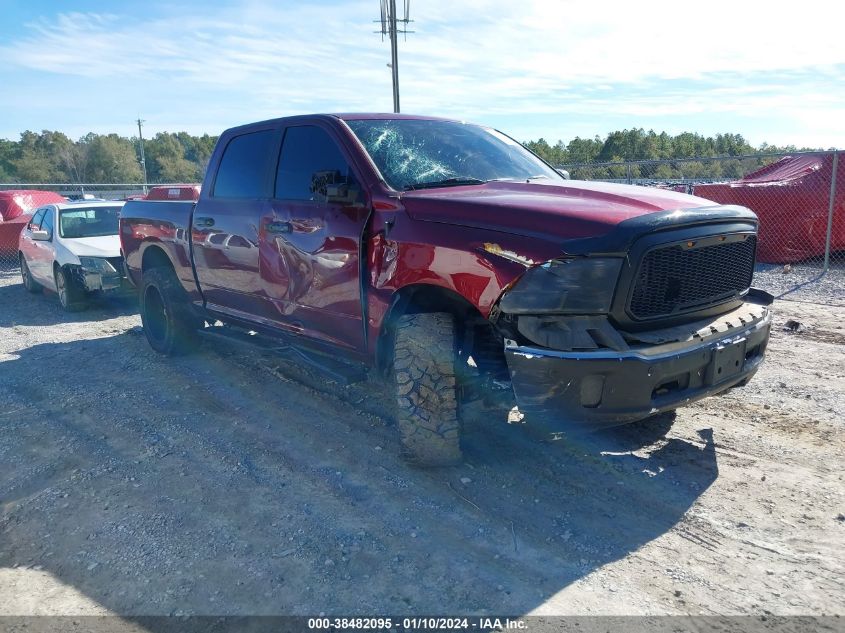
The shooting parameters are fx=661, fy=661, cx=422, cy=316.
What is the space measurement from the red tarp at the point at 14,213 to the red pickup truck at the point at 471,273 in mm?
11709

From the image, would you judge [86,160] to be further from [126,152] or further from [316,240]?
[316,240]

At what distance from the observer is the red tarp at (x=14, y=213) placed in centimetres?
1472

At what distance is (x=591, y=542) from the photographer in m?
3.22

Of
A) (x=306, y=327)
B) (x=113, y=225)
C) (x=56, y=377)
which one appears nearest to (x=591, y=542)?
(x=306, y=327)

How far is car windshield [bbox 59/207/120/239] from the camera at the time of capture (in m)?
10.1

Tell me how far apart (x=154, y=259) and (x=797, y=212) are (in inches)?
405

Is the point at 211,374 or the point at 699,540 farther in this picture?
the point at 211,374

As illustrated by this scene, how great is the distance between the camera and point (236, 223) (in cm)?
522

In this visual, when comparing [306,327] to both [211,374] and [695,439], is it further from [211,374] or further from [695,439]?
[695,439]

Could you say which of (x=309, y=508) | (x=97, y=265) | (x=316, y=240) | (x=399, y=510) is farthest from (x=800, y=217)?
(x=97, y=265)

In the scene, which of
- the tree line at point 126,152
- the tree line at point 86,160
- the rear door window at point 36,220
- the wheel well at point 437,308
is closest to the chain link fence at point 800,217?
the wheel well at point 437,308

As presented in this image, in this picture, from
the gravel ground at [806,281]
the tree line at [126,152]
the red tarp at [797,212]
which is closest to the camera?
the gravel ground at [806,281]

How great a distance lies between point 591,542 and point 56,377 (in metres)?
5.31

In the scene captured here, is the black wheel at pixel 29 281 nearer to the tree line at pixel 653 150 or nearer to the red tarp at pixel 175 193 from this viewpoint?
the red tarp at pixel 175 193
